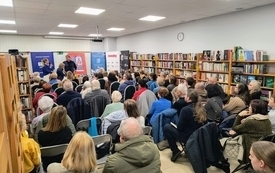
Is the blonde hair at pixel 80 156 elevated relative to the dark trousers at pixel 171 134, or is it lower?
elevated

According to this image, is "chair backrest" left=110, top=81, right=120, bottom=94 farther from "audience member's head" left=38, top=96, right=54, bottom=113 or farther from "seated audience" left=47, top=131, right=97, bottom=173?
"seated audience" left=47, top=131, right=97, bottom=173

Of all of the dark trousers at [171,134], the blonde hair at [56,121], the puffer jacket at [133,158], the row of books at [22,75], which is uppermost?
the row of books at [22,75]

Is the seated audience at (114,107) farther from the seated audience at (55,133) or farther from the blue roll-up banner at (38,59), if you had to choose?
the blue roll-up banner at (38,59)

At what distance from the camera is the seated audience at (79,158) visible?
62.7 inches

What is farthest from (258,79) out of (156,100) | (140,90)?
(140,90)

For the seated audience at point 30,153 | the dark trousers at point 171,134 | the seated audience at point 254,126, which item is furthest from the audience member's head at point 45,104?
the seated audience at point 254,126

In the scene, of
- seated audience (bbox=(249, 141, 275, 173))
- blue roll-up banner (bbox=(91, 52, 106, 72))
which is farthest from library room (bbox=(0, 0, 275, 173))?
blue roll-up banner (bbox=(91, 52, 106, 72))

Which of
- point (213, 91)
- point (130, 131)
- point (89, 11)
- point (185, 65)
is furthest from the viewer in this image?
point (185, 65)

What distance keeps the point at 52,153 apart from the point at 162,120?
6.07 feet

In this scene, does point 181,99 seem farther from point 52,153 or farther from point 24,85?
point 24,85

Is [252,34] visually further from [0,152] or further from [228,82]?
[0,152]

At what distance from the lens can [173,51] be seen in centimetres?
802

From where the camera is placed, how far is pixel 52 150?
6.92 ft

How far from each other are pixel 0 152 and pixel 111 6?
16.2 ft
